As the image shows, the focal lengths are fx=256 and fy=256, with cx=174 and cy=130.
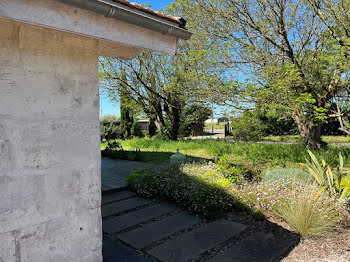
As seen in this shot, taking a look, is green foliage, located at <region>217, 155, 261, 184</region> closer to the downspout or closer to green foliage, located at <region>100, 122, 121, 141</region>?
the downspout

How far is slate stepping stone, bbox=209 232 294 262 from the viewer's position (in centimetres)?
279

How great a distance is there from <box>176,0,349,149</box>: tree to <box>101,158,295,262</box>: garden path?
14.9 ft

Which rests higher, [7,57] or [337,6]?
[337,6]

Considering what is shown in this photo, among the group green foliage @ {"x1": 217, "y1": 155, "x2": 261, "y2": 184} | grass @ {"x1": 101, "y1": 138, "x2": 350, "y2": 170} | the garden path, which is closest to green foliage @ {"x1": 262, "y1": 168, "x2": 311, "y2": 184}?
green foliage @ {"x1": 217, "y1": 155, "x2": 261, "y2": 184}

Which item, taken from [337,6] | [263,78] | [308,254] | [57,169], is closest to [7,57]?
[57,169]

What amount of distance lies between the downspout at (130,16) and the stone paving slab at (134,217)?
265cm

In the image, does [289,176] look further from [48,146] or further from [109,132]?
[109,132]

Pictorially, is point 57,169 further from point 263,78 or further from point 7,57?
point 263,78

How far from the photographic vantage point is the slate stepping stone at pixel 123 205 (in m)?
4.09

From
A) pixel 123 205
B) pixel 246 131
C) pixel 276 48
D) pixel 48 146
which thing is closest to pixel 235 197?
pixel 123 205

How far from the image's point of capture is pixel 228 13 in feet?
25.8

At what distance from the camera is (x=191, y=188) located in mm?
4449

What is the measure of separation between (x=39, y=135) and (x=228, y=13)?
7.45 metres

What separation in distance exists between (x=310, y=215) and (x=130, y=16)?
3.27 metres
